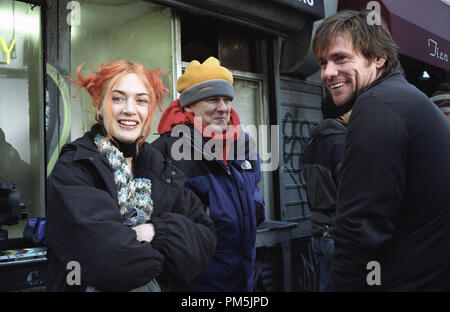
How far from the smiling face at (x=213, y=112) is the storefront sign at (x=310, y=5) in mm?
2764

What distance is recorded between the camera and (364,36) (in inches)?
75.4

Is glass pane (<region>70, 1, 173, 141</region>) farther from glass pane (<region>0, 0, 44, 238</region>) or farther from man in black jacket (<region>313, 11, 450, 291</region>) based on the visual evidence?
man in black jacket (<region>313, 11, 450, 291</region>)

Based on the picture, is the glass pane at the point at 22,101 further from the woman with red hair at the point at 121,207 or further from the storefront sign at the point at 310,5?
the storefront sign at the point at 310,5

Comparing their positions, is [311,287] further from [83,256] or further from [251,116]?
[83,256]

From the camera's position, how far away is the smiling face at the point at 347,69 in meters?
1.92

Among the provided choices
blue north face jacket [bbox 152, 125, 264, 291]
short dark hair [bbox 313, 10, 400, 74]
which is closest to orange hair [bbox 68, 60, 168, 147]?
blue north face jacket [bbox 152, 125, 264, 291]

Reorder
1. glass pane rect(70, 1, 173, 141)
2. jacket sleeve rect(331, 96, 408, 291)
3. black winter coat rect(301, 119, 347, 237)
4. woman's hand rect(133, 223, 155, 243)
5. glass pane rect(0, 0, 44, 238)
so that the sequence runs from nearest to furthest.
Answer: jacket sleeve rect(331, 96, 408, 291)
woman's hand rect(133, 223, 155, 243)
black winter coat rect(301, 119, 347, 237)
glass pane rect(0, 0, 44, 238)
glass pane rect(70, 1, 173, 141)

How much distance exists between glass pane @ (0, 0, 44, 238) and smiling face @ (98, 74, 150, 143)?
6.41ft

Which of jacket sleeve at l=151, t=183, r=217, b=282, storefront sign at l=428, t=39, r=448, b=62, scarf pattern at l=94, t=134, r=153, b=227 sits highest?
storefront sign at l=428, t=39, r=448, b=62

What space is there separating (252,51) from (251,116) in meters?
0.96

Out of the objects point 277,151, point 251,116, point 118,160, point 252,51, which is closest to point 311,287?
point 277,151

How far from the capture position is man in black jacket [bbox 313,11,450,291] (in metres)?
1.53

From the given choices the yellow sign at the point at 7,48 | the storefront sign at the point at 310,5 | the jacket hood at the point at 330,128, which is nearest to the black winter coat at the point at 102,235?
the jacket hood at the point at 330,128
